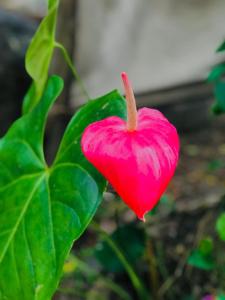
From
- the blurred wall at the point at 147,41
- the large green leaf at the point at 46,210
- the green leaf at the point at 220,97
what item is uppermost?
the large green leaf at the point at 46,210

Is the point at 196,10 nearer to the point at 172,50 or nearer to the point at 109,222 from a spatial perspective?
the point at 172,50

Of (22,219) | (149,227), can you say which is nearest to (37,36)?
(22,219)

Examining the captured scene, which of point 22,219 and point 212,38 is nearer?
point 22,219

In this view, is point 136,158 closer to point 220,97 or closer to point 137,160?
point 137,160

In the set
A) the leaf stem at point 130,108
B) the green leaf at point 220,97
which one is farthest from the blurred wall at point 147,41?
the leaf stem at point 130,108

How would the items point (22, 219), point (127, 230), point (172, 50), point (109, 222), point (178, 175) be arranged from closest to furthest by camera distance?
point (22, 219)
point (127, 230)
point (109, 222)
point (172, 50)
point (178, 175)

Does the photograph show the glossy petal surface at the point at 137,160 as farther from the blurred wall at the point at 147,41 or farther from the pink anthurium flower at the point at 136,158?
the blurred wall at the point at 147,41
